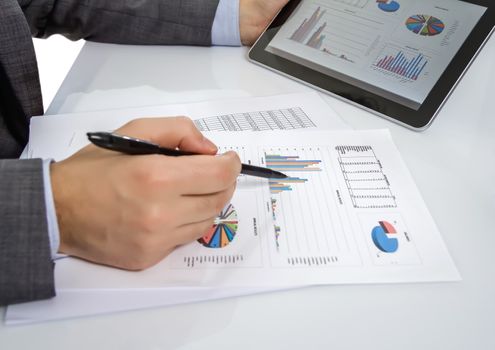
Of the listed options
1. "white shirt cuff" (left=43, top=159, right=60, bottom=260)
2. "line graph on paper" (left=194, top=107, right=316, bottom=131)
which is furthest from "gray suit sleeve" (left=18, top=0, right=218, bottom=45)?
"white shirt cuff" (left=43, top=159, right=60, bottom=260)

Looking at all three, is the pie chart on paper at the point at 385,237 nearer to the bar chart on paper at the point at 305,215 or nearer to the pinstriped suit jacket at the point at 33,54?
the bar chart on paper at the point at 305,215

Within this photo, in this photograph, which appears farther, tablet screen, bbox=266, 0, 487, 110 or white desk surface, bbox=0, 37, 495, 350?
tablet screen, bbox=266, 0, 487, 110

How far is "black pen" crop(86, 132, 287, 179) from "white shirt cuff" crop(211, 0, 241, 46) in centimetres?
40

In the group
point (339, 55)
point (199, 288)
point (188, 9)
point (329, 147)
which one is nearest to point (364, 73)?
point (339, 55)

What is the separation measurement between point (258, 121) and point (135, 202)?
0.28 meters

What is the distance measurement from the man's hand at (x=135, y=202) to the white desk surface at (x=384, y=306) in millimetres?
67

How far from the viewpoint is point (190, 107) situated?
72cm

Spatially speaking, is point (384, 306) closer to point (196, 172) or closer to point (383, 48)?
point (196, 172)

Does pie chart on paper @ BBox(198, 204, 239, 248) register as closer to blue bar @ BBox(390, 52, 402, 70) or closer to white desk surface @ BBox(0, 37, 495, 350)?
white desk surface @ BBox(0, 37, 495, 350)

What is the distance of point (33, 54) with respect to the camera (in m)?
0.71

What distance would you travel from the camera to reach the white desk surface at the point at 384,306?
442 mm

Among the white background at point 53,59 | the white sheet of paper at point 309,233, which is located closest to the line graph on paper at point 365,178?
the white sheet of paper at point 309,233

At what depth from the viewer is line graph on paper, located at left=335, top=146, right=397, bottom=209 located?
0.57 meters

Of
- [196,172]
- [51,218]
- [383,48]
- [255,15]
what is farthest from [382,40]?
[51,218]
